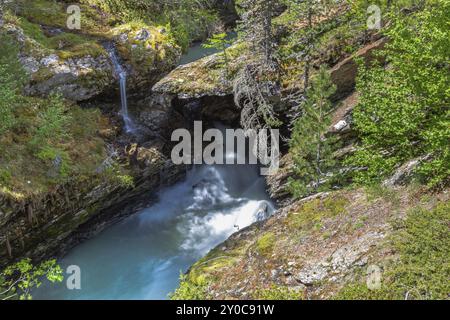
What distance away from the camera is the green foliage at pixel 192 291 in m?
9.72

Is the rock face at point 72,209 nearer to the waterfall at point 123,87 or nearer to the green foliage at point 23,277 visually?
the green foliage at point 23,277

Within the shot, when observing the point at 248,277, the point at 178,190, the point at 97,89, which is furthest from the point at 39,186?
the point at 248,277

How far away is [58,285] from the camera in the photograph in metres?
16.5

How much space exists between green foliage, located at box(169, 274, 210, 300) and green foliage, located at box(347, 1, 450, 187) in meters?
6.71

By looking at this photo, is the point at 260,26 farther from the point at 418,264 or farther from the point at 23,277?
the point at 23,277

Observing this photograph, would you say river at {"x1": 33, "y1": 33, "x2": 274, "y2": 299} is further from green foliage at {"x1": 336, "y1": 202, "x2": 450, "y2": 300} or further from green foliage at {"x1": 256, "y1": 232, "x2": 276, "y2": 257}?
green foliage at {"x1": 336, "y1": 202, "x2": 450, "y2": 300}

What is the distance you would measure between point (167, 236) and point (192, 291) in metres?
9.68

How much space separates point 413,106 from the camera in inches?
460

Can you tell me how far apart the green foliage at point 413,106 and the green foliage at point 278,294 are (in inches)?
198
